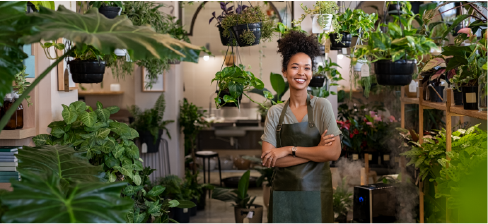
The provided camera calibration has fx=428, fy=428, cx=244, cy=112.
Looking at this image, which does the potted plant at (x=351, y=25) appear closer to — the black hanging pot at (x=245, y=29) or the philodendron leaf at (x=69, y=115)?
the black hanging pot at (x=245, y=29)

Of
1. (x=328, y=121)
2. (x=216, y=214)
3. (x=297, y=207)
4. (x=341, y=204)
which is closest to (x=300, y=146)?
(x=328, y=121)

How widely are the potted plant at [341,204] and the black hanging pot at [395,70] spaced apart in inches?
87.7

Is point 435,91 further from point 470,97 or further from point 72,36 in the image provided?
point 72,36

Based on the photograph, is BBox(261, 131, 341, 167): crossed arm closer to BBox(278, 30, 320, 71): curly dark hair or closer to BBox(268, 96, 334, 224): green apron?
BBox(268, 96, 334, 224): green apron

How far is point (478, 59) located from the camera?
2035 mm

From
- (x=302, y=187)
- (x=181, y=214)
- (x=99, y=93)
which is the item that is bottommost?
(x=181, y=214)

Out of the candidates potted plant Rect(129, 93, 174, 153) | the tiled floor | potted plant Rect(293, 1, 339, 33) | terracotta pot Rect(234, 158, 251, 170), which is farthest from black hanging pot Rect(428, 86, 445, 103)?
terracotta pot Rect(234, 158, 251, 170)

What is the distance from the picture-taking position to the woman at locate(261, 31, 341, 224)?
2344mm

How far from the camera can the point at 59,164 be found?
4.92 feet

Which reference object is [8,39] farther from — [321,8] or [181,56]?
[321,8]

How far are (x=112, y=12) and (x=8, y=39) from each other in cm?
161

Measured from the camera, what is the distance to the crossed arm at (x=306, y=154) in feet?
7.50

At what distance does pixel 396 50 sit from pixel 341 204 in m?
2.60

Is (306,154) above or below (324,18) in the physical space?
below
